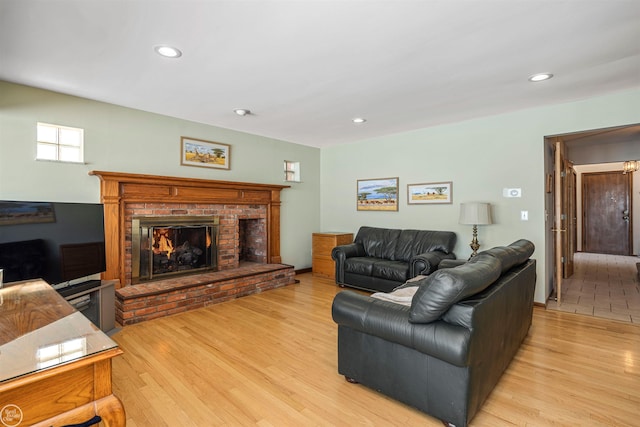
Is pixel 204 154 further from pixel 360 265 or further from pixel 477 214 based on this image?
pixel 477 214

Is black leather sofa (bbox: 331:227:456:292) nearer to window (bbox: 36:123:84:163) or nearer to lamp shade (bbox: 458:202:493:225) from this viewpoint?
lamp shade (bbox: 458:202:493:225)

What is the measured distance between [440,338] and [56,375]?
1.63m

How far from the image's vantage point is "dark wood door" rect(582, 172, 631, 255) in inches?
312

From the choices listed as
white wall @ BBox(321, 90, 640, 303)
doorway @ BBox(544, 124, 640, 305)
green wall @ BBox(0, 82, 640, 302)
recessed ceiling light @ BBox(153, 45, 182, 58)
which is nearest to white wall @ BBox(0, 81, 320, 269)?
green wall @ BBox(0, 82, 640, 302)

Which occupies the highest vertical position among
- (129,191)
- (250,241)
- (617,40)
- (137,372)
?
(617,40)

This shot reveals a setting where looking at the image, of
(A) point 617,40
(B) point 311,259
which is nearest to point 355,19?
(A) point 617,40

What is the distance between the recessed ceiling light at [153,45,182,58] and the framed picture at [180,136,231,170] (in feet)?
6.65

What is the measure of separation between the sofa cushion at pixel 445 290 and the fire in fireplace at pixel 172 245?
11.6 feet

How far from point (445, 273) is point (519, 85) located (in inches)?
97.6

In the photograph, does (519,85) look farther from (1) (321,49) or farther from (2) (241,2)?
(2) (241,2)

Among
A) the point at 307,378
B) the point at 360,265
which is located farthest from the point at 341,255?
the point at 307,378

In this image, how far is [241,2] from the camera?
74.2 inches

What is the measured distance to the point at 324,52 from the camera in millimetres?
2492

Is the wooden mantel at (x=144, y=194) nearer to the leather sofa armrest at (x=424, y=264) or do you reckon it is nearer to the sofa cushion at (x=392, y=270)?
the sofa cushion at (x=392, y=270)
